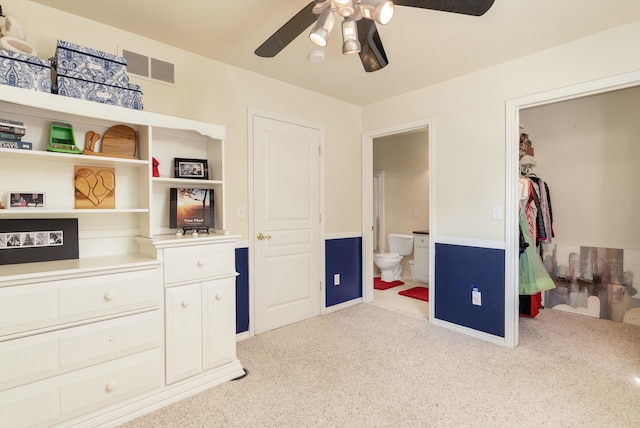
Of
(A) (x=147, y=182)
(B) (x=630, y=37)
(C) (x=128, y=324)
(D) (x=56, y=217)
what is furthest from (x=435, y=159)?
(D) (x=56, y=217)

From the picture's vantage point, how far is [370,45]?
1829mm

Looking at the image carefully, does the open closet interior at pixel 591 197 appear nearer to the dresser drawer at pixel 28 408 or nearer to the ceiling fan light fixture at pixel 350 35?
the ceiling fan light fixture at pixel 350 35

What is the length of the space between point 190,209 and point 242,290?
3.03ft

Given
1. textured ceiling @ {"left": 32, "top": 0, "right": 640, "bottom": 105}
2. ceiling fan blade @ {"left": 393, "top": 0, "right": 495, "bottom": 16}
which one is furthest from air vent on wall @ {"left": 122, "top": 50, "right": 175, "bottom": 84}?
ceiling fan blade @ {"left": 393, "top": 0, "right": 495, "bottom": 16}

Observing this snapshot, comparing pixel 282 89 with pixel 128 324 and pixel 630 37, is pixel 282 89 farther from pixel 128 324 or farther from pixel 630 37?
pixel 630 37

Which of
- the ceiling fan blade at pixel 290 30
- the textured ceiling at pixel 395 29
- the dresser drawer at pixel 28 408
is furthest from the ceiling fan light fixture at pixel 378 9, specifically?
the dresser drawer at pixel 28 408

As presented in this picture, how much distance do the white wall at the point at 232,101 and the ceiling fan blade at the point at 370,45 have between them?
1.35 metres

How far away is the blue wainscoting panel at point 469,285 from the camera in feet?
9.29

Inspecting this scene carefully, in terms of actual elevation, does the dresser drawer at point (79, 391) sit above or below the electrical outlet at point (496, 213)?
below

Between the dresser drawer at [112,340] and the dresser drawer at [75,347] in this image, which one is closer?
the dresser drawer at [75,347]

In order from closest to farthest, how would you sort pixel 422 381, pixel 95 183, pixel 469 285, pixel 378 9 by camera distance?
1. pixel 378 9
2. pixel 95 183
3. pixel 422 381
4. pixel 469 285

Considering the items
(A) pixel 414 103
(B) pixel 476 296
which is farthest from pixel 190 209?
(B) pixel 476 296

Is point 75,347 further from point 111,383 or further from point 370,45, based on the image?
point 370,45

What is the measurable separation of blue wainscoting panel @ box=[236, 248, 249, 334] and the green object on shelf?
4.64 feet
